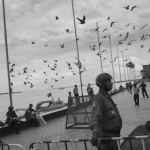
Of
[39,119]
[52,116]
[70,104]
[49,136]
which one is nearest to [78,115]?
[70,104]

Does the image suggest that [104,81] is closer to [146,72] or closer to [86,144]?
[86,144]

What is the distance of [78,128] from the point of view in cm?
1608

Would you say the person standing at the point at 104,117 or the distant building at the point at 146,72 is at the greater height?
the distant building at the point at 146,72

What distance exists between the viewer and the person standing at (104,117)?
219 inches

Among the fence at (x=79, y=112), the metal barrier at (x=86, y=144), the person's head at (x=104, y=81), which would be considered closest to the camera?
the metal barrier at (x=86, y=144)

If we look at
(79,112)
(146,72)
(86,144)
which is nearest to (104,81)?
(86,144)

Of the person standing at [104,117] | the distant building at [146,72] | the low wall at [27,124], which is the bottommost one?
the low wall at [27,124]

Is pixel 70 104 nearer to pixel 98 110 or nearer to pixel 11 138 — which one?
pixel 11 138

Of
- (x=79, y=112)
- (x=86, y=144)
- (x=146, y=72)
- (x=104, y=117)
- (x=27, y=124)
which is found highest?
(x=146, y=72)

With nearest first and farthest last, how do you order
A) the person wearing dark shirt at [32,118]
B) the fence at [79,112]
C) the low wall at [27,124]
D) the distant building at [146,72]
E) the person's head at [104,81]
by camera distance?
the person's head at [104,81] → the fence at [79,112] → the low wall at [27,124] → the person wearing dark shirt at [32,118] → the distant building at [146,72]

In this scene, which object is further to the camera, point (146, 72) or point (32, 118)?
point (146, 72)

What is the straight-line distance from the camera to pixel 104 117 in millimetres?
5656

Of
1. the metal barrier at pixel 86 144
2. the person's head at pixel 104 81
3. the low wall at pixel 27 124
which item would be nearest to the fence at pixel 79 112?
the low wall at pixel 27 124

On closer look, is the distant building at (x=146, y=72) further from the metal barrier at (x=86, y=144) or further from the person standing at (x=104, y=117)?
the person standing at (x=104, y=117)
